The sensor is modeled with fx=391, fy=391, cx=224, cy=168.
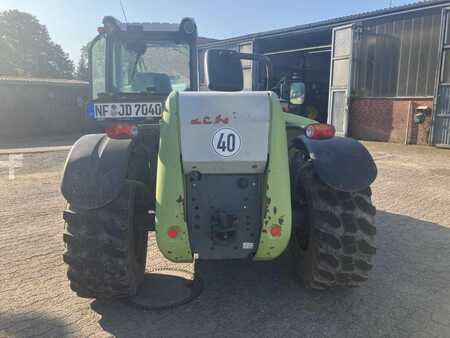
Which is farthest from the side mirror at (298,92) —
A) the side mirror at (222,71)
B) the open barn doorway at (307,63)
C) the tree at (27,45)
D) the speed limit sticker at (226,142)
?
the tree at (27,45)

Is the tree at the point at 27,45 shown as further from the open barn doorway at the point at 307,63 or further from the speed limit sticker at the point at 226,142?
the speed limit sticker at the point at 226,142

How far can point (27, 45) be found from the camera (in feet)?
193

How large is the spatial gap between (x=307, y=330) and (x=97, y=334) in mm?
1412

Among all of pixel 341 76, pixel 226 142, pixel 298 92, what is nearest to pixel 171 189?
pixel 226 142

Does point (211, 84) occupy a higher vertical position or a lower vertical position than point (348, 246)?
higher

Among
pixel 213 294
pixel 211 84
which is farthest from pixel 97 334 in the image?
pixel 211 84

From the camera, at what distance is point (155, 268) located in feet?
11.8

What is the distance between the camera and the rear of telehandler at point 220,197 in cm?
251

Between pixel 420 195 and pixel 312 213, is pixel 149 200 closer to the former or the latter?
pixel 312 213

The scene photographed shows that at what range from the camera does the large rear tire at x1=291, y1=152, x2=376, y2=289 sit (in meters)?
2.78

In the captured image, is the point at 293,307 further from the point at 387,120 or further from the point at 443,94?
the point at 387,120

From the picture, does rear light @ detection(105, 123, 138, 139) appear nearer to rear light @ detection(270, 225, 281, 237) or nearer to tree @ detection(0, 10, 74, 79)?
rear light @ detection(270, 225, 281, 237)

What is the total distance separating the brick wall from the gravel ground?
8905 millimetres

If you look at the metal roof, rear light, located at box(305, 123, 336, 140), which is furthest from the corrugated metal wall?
rear light, located at box(305, 123, 336, 140)
